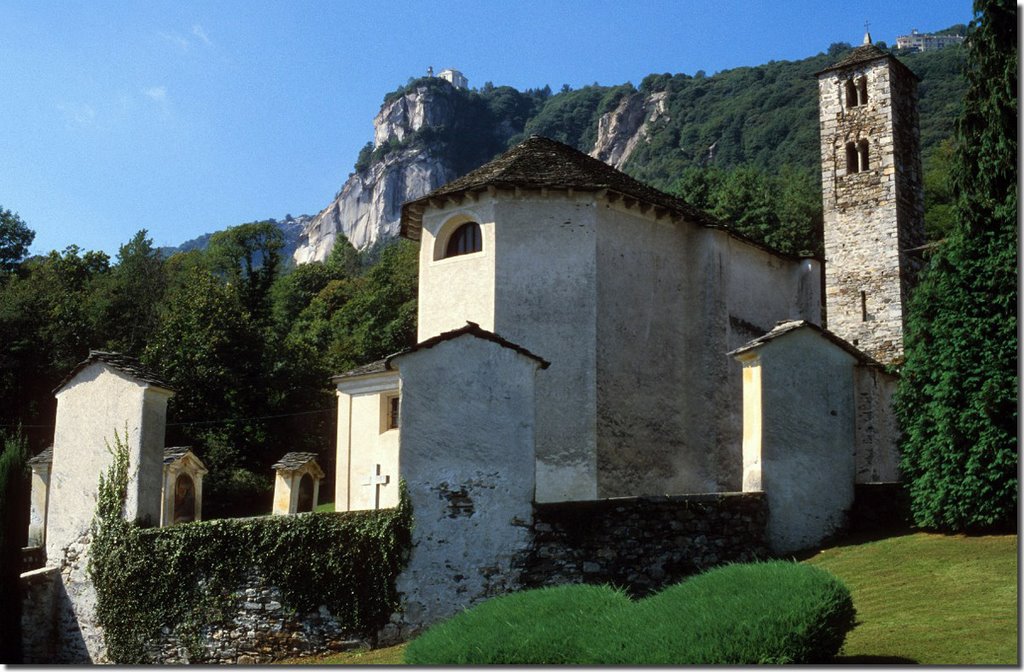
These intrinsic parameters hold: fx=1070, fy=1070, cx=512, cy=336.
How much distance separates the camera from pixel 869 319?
2988cm

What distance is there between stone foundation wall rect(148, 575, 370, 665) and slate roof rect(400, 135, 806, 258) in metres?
8.77

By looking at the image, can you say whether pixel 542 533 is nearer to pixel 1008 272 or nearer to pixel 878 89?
pixel 1008 272

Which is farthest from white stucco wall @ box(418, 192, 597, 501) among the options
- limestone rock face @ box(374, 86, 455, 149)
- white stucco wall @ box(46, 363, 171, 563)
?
limestone rock face @ box(374, 86, 455, 149)

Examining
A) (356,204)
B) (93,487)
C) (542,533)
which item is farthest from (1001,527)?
(356,204)

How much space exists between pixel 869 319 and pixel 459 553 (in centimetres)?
1927

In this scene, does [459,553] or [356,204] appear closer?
[459,553]

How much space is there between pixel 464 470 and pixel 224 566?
386 cm

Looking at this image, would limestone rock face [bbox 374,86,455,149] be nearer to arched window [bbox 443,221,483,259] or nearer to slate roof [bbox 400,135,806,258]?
slate roof [bbox 400,135,806,258]

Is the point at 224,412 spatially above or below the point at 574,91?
below

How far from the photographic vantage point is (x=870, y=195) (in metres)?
30.7

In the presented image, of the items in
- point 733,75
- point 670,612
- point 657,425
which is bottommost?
point 670,612

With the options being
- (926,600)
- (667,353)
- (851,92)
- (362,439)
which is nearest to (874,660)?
(926,600)

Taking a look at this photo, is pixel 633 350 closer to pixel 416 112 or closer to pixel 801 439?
pixel 801 439

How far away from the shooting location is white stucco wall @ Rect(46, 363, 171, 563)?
648 inches
